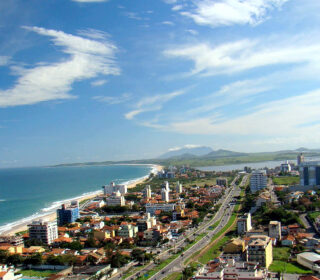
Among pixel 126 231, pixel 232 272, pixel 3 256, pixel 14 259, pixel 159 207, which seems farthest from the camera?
pixel 159 207

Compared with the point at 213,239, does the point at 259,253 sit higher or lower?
higher

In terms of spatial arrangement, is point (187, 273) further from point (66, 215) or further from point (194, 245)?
point (66, 215)

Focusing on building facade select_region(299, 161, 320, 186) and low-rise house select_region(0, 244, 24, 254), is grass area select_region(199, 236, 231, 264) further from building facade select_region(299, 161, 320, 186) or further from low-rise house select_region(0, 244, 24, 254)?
building facade select_region(299, 161, 320, 186)

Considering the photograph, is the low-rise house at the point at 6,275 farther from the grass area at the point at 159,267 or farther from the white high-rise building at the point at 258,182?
the white high-rise building at the point at 258,182

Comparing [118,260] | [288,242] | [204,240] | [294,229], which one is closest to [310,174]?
[294,229]

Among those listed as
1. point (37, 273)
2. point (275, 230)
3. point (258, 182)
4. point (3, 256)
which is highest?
point (258, 182)

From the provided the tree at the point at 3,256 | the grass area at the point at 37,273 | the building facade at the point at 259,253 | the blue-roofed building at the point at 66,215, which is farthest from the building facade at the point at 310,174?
the tree at the point at 3,256

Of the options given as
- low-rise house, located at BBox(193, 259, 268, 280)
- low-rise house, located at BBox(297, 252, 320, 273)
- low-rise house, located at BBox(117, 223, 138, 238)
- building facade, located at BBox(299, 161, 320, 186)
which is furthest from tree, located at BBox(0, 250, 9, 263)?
building facade, located at BBox(299, 161, 320, 186)
